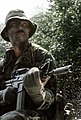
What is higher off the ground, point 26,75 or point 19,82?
point 26,75

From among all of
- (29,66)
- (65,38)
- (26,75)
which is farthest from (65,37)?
(26,75)

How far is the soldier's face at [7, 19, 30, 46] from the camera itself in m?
4.02

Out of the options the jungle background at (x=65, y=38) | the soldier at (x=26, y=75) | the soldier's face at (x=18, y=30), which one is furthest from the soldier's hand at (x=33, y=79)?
the jungle background at (x=65, y=38)

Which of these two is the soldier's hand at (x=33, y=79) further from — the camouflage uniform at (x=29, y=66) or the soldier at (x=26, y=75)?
the camouflage uniform at (x=29, y=66)

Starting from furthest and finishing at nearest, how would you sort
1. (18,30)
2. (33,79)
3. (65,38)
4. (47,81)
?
(65,38), (18,30), (47,81), (33,79)

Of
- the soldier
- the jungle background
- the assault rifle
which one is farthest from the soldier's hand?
the jungle background

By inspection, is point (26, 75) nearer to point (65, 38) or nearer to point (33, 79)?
point (33, 79)

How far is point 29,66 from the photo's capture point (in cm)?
410

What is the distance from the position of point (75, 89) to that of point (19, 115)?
12.6 meters

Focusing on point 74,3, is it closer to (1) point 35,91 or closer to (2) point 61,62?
(2) point 61,62

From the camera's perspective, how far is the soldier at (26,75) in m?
3.44

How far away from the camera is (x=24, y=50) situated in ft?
13.5

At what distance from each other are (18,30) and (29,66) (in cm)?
41

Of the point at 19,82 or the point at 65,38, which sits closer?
the point at 19,82
